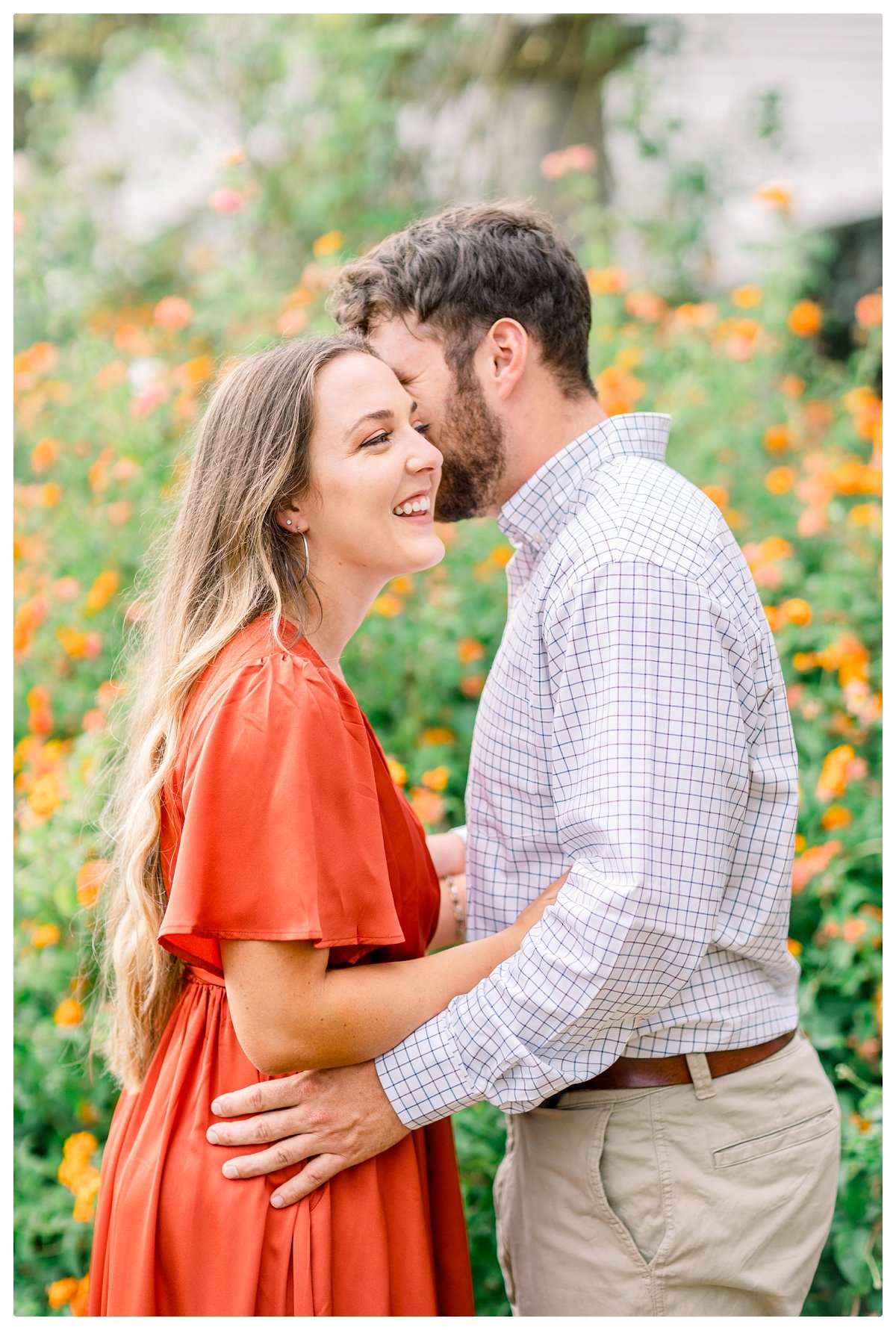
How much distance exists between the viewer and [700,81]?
5.32 meters

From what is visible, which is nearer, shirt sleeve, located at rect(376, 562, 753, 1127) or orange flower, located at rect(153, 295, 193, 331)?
shirt sleeve, located at rect(376, 562, 753, 1127)

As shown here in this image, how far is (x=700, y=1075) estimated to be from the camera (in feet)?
5.48

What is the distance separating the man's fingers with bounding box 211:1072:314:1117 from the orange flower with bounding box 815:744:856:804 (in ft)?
4.62

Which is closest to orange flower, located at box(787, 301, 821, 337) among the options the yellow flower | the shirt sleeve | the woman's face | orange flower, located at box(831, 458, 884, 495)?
orange flower, located at box(831, 458, 884, 495)

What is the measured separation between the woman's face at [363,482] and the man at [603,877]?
0.17m

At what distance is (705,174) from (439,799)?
3.64m

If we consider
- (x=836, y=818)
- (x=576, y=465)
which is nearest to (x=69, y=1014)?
(x=576, y=465)

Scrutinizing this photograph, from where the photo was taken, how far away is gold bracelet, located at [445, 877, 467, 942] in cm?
211

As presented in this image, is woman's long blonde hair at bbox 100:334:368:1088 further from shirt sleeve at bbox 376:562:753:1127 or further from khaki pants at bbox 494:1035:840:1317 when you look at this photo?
khaki pants at bbox 494:1035:840:1317

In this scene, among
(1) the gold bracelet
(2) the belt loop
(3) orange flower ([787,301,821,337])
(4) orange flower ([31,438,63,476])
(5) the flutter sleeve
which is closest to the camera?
(5) the flutter sleeve

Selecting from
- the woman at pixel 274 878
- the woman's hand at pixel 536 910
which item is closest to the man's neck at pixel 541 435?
the woman at pixel 274 878

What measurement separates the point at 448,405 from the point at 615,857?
0.88m

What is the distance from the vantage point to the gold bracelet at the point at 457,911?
211cm

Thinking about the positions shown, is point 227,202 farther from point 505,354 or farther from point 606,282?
point 505,354
